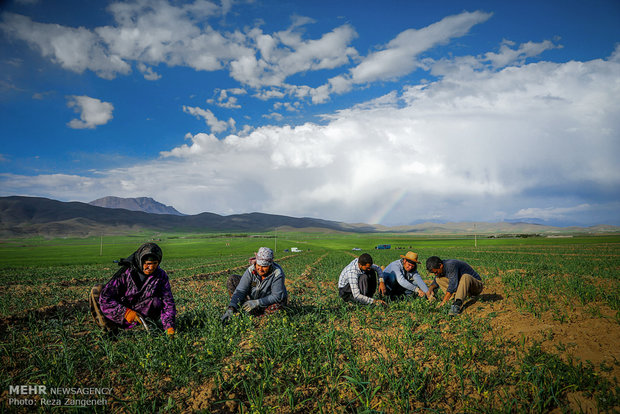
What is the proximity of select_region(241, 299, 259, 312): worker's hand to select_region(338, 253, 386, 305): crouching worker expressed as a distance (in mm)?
2877

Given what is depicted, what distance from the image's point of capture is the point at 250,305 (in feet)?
20.5

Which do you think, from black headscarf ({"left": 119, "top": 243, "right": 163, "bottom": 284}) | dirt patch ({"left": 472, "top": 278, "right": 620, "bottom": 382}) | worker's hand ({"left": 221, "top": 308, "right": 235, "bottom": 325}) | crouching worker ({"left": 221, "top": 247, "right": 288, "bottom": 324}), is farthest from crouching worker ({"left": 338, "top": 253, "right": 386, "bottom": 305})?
black headscarf ({"left": 119, "top": 243, "right": 163, "bottom": 284})

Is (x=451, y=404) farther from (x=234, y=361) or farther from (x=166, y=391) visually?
(x=166, y=391)

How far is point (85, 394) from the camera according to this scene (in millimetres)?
3639

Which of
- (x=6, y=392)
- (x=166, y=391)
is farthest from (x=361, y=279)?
(x=6, y=392)

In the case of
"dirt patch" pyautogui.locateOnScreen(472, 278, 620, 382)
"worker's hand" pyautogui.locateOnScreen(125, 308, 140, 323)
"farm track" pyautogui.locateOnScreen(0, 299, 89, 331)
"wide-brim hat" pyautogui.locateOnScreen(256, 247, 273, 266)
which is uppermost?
"wide-brim hat" pyautogui.locateOnScreen(256, 247, 273, 266)

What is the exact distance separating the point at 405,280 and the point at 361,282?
1388 millimetres

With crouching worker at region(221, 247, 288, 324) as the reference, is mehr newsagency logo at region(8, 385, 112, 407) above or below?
below

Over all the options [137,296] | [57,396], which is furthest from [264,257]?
[57,396]

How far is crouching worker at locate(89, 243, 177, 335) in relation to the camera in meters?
5.45

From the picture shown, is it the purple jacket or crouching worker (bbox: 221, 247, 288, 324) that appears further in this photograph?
crouching worker (bbox: 221, 247, 288, 324)

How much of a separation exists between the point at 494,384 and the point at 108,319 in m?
6.61

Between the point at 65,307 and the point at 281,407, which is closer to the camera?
the point at 281,407

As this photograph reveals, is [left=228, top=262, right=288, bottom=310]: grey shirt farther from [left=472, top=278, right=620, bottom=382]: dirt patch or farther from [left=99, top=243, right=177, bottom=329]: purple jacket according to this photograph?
[left=472, top=278, right=620, bottom=382]: dirt patch
